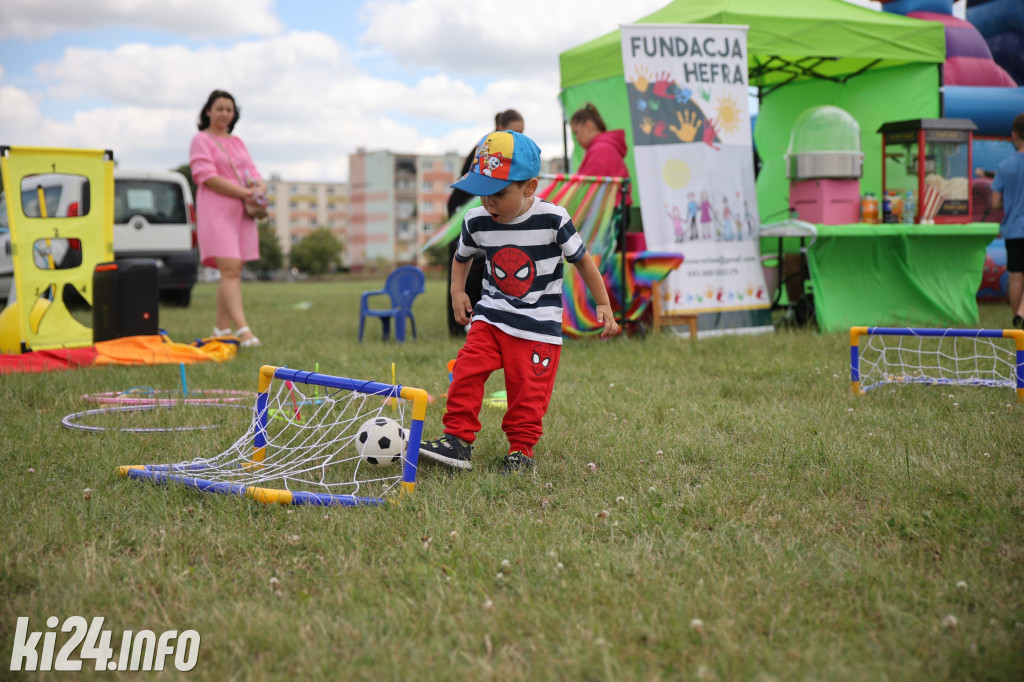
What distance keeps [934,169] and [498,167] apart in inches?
262

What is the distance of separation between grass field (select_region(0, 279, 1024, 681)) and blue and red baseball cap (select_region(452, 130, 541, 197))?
113cm

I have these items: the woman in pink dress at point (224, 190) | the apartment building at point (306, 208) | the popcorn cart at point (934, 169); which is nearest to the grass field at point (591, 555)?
the woman in pink dress at point (224, 190)

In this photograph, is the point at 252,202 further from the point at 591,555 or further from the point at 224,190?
the point at 591,555

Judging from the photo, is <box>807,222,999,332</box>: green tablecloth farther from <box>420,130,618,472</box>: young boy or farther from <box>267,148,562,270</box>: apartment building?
<box>267,148,562,270</box>: apartment building

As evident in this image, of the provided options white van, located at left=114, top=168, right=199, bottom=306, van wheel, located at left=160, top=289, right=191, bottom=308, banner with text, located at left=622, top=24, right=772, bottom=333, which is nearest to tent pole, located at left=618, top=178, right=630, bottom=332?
banner with text, located at left=622, top=24, right=772, bottom=333

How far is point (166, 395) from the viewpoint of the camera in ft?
16.6

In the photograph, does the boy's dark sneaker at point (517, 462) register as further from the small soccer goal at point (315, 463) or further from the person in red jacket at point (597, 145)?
the person in red jacket at point (597, 145)

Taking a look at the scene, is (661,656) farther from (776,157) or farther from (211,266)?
(776,157)

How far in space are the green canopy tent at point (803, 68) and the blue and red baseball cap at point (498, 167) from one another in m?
4.84

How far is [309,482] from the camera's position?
3.23 meters

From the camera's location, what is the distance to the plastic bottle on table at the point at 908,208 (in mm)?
8234

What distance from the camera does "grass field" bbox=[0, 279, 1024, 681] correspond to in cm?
191

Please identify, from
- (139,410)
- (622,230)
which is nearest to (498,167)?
(139,410)

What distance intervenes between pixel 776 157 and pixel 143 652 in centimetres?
1065
